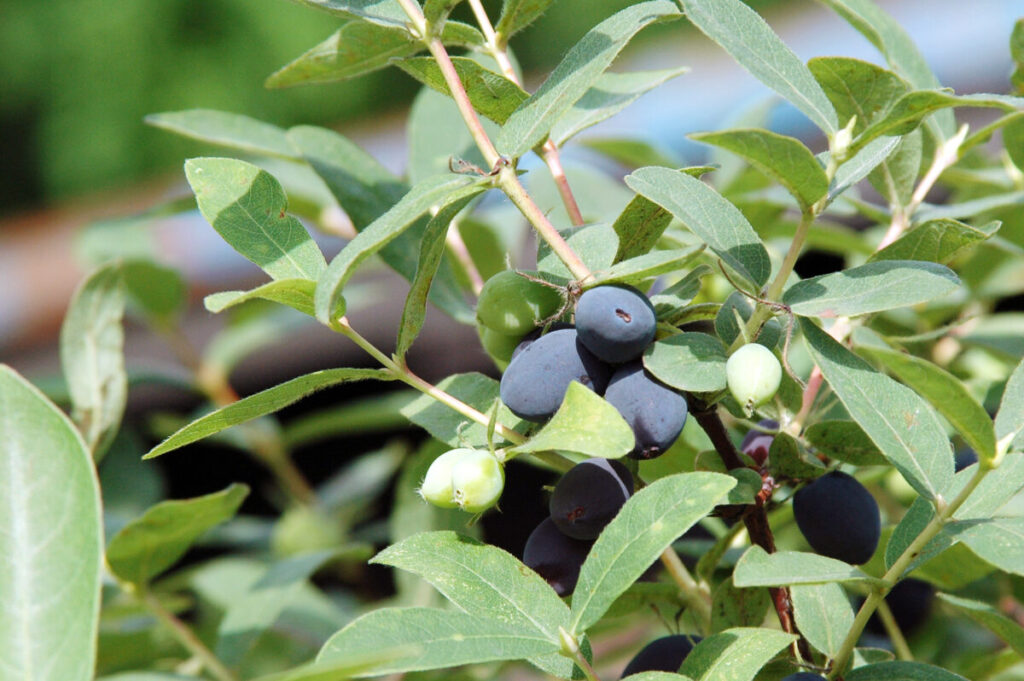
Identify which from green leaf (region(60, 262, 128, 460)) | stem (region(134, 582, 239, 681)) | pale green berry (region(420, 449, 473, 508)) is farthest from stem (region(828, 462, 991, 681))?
green leaf (region(60, 262, 128, 460))

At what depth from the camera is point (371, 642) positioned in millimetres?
458

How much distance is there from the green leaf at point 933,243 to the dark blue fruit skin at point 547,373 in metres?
0.17

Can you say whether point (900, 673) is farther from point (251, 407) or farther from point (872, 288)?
point (251, 407)

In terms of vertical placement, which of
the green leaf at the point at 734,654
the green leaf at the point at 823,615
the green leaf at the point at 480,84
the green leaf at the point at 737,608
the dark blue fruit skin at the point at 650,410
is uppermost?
the green leaf at the point at 480,84

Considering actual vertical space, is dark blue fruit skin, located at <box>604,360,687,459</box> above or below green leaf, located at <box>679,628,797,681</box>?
above

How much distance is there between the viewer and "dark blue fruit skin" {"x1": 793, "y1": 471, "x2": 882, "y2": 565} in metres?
0.57

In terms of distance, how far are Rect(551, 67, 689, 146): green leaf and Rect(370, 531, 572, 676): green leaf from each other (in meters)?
0.32

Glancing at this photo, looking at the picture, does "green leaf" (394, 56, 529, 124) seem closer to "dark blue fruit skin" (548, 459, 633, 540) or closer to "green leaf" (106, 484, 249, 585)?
"dark blue fruit skin" (548, 459, 633, 540)

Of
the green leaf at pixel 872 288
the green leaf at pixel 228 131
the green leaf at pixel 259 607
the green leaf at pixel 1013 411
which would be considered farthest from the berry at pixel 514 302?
the green leaf at pixel 259 607

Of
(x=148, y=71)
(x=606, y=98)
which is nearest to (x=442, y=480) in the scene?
(x=606, y=98)

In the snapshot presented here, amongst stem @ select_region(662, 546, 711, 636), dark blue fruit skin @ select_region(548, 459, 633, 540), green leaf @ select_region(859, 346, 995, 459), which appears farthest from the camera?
stem @ select_region(662, 546, 711, 636)

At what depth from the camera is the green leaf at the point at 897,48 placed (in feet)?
2.42

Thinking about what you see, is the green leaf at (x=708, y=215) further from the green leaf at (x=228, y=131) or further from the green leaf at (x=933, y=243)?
the green leaf at (x=228, y=131)

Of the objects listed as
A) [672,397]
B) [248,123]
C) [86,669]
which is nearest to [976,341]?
[672,397]
